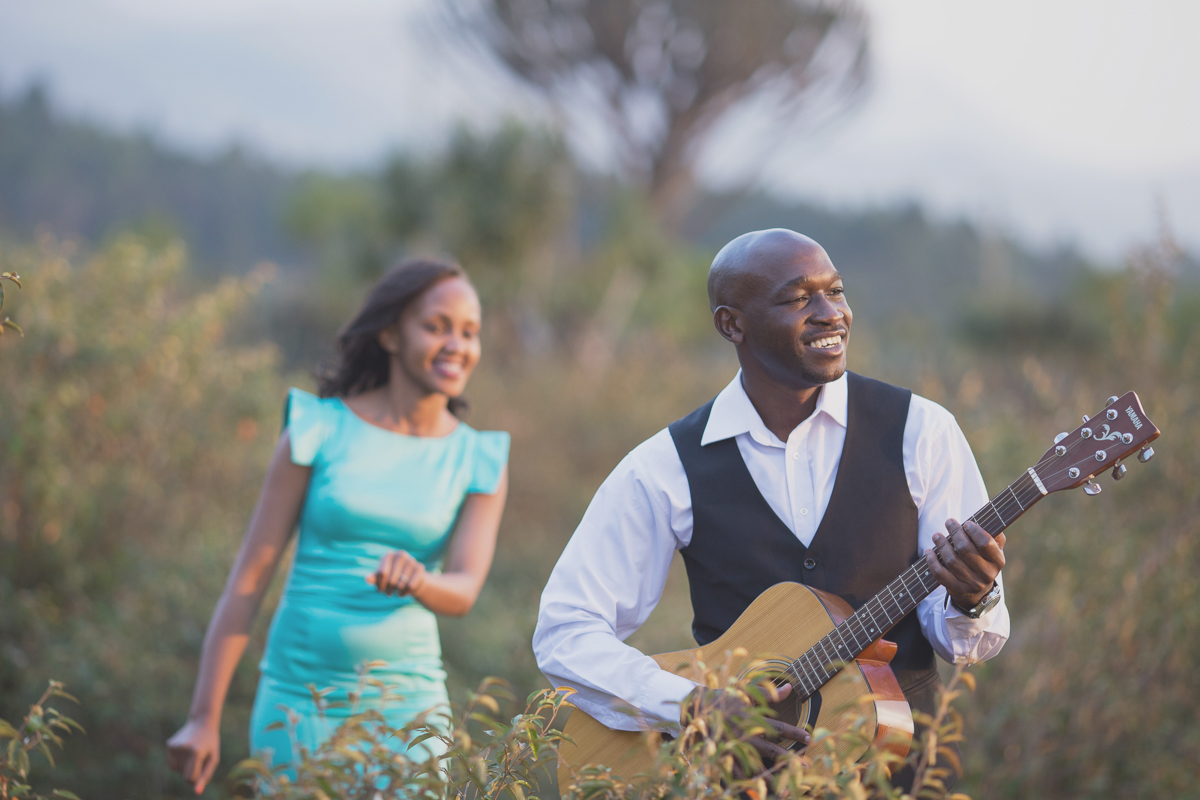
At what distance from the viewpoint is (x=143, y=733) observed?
14.8 ft

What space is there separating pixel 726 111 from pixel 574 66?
13.0 ft

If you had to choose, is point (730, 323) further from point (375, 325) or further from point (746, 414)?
point (375, 325)

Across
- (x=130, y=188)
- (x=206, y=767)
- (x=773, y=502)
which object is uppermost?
(x=130, y=188)

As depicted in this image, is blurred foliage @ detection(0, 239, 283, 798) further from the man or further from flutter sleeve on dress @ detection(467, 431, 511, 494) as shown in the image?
the man

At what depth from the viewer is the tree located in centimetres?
2369

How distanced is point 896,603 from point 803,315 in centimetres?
58

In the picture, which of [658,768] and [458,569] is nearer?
[658,768]

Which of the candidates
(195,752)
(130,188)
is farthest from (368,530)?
(130,188)

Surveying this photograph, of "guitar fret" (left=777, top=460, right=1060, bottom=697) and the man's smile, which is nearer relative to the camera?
"guitar fret" (left=777, top=460, right=1060, bottom=697)

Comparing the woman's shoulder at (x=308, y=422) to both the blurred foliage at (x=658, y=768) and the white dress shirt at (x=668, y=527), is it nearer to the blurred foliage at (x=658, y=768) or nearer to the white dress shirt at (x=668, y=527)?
the white dress shirt at (x=668, y=527)

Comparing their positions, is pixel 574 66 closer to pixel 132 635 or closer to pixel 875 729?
pixel 132 635

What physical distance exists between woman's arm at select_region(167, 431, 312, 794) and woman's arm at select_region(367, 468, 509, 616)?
341 mm

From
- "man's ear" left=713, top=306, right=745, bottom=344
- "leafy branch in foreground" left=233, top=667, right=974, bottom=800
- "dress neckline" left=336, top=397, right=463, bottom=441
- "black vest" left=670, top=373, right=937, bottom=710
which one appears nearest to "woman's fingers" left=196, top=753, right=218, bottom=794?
"dress neckline" left=336, top=397, right=463, bottom=441

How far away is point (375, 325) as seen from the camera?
10.6 ft
